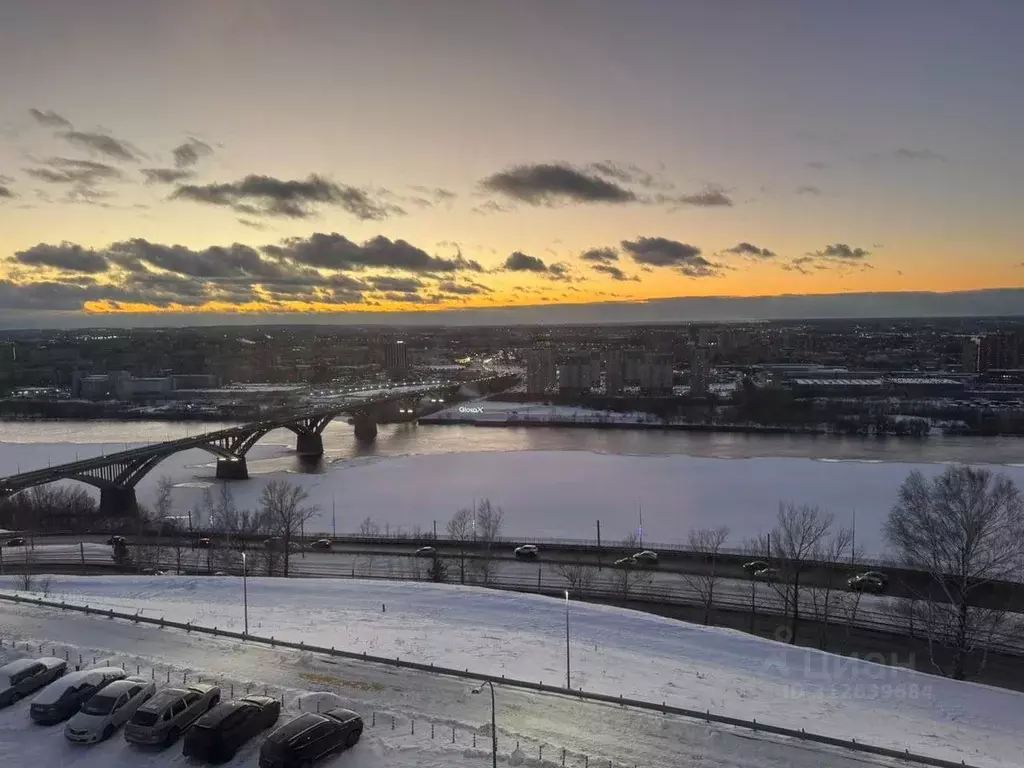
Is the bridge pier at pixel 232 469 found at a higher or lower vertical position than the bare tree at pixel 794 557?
lower

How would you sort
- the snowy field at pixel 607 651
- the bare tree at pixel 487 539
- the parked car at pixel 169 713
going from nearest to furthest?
the parked car at pixel 169 713 → the snowy field at pixel 607 651 → the bare tree at pixel 487 539

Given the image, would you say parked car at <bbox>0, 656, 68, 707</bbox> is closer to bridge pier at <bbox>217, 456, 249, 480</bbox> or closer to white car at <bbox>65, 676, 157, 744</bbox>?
white car at <bbox>65, 676, 157, 744</bbox>

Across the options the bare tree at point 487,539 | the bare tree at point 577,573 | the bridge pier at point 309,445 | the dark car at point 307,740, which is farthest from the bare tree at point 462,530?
the bridge pier at point 309,445

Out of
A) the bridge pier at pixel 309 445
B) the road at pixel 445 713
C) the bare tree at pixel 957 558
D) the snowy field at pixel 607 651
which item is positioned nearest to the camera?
the road at pixel 445 713

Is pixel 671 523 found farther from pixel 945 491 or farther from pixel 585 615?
pixel 585 615

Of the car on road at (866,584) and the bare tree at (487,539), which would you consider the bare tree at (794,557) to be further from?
the bare tree at (487,539)

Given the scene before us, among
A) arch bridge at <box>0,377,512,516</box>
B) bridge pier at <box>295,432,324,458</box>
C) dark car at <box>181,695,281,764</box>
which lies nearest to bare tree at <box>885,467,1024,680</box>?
dark car at <box>181,695,281,764</box>
